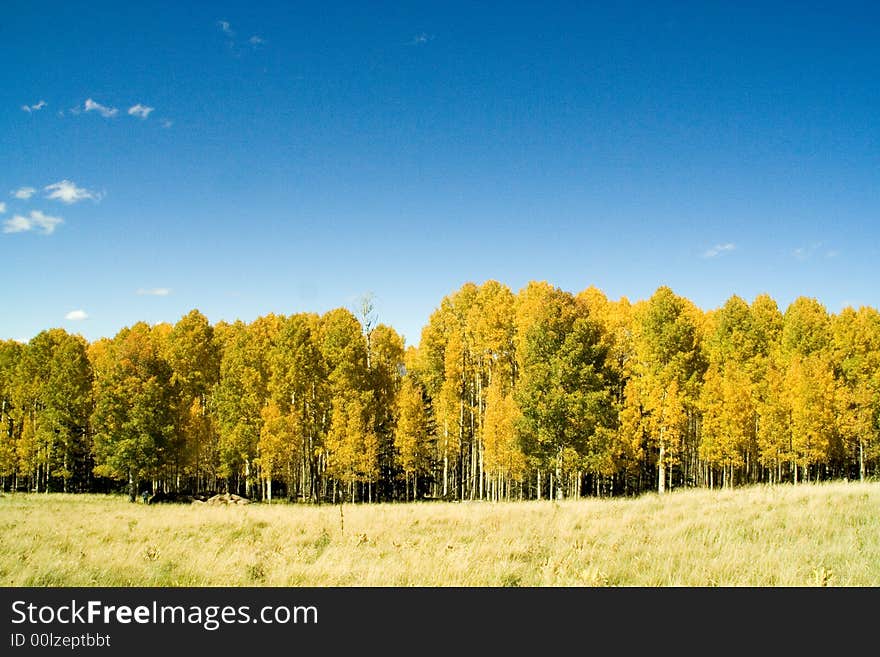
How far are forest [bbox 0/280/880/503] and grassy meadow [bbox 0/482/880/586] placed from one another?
12149 mm

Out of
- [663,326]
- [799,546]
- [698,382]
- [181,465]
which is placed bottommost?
[181,465]

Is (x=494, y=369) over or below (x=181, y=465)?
over

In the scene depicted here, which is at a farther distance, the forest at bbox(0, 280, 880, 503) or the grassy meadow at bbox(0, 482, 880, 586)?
the forest at bbox(0, 280, 880, 503)

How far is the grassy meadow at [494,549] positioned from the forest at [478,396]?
39.9 feet

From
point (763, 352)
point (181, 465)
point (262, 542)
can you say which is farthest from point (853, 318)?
point (181, 465)

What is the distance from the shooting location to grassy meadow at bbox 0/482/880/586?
8.96 meters

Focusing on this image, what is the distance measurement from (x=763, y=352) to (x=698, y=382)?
1266 centimetres

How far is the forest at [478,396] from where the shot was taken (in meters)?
29.1

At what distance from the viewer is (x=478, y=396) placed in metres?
38.0

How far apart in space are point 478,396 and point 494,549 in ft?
88.3
